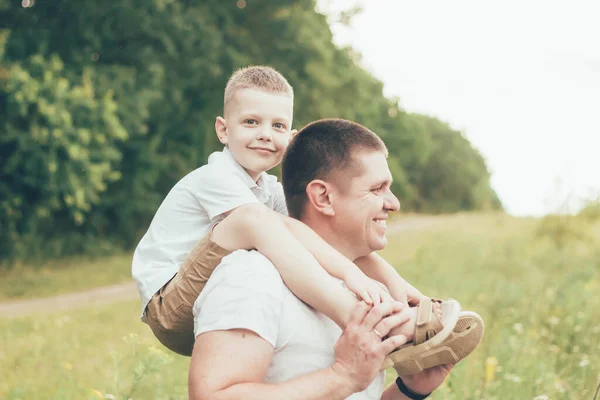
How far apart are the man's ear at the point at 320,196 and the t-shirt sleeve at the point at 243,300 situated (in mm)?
372

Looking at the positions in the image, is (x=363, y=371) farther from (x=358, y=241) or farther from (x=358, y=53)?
(x=358, y=53)

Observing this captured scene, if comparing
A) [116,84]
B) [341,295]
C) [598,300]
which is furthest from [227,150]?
[116,84]

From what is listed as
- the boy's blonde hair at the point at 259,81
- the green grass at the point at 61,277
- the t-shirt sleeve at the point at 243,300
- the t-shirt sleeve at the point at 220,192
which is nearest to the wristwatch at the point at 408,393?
the t-shirt sleeve at the point at 243,300

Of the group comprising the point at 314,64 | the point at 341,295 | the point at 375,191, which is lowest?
the point at 341,295

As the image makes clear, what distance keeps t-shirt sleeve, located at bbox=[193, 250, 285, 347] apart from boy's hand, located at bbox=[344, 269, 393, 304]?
0.92 feet

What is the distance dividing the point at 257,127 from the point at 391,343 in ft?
4.74

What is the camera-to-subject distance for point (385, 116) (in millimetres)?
34062

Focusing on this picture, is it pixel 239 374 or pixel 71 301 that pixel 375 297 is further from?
pixel 71 301

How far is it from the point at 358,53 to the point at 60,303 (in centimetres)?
2172

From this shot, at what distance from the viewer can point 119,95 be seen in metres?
16.5

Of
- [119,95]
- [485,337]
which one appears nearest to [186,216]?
[485,337]

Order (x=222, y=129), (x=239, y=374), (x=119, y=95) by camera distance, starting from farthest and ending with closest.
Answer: (x=119, y=95) < (x=222, y=129) < (x=239, y=374)

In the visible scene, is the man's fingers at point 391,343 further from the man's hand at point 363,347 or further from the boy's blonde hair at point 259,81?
the boy's blonde hair at point 259,81

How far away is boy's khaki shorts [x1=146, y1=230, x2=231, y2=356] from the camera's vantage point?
2.76 meters
